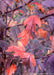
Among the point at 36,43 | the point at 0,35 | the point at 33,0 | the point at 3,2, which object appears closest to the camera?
the point at 3,2

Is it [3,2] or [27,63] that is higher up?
[3,2]

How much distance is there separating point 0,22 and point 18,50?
8.7 inches

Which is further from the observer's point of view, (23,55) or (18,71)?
(18,71)

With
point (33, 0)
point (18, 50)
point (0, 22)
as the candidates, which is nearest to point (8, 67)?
point (18, 50)

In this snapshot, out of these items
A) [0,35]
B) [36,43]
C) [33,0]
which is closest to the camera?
[33,0]

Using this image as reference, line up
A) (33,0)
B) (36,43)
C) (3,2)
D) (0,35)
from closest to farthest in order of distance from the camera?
(3,2) → (33,0) → (0,35) → (36,43)

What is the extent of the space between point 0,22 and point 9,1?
0.11m

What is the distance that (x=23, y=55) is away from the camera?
0.61 m

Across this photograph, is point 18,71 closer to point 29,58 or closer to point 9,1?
point 29,58

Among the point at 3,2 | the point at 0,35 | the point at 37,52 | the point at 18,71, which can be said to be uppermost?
the point at 3,2

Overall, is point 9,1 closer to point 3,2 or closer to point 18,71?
point 3,2

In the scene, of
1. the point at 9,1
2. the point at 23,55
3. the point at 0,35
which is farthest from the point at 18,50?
the point at 9,1

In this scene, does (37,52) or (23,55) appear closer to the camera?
(23,55)

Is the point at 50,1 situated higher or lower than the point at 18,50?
higher
